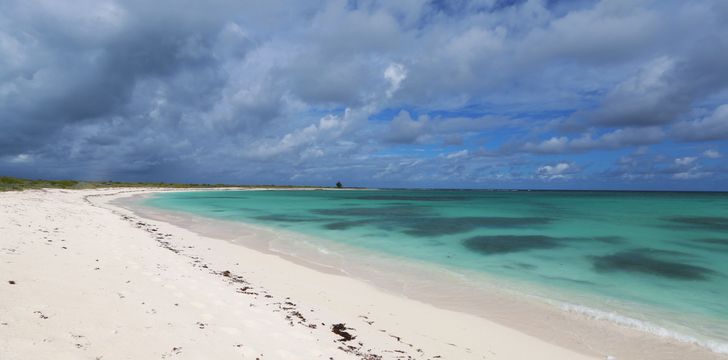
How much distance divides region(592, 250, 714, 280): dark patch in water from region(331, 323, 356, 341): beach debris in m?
12.4

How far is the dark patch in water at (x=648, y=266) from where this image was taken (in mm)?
14322

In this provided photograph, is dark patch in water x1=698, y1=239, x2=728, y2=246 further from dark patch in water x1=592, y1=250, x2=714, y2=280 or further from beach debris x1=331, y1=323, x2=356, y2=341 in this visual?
beach debris x1=331, y1=323, x2=356, y2=341

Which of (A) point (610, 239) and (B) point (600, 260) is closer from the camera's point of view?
(B) point (600, 260)

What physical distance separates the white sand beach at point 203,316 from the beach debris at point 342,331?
0.06 meters

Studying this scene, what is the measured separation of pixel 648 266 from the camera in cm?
1568

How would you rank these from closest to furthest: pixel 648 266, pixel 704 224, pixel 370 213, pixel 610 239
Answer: pixel 648 266 < pixel 610 239 < pixel 704 224 < pixel 370 213

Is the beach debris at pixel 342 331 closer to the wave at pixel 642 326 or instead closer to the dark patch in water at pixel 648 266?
the wave at pixel 642 326

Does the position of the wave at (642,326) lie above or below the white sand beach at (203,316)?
below

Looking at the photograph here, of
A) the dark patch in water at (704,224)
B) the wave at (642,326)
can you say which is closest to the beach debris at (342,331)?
the wave at (642,326)

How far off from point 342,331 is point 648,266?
15427 millimetres

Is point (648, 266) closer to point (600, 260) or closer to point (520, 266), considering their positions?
point (600, 260)

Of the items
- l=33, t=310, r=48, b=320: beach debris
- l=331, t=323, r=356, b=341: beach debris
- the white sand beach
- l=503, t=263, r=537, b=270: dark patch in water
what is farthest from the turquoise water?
l=33, t=310, r=48, b=320: beach debris

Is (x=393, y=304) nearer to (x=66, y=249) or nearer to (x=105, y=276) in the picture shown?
(x=105, y=276)

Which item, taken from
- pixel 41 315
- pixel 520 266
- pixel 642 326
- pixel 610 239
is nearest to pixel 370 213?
pixel 610 239
